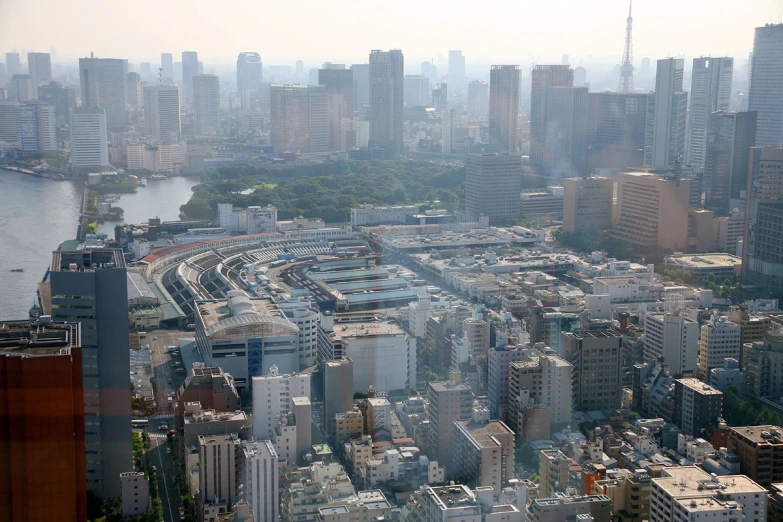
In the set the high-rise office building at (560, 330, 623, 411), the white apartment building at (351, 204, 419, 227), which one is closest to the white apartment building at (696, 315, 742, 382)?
the high-rise office building at (560, 330, 623, 411)

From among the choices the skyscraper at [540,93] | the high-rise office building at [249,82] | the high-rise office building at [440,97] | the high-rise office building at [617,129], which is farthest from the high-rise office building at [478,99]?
the high-rise office building at [617,129]

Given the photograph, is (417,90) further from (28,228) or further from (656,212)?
(656,212)

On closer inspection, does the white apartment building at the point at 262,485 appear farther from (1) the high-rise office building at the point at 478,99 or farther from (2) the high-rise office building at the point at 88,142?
(1) the high-rise office building at the point at 478,99

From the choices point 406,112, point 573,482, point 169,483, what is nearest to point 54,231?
point 169,483

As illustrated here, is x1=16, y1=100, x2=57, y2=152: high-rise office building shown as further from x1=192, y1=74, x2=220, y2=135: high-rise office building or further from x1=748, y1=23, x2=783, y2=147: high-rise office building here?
x1=748, y1=23, x2=783, y2=147: high-rise office building

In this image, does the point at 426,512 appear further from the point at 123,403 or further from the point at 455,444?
the point at 123,403
